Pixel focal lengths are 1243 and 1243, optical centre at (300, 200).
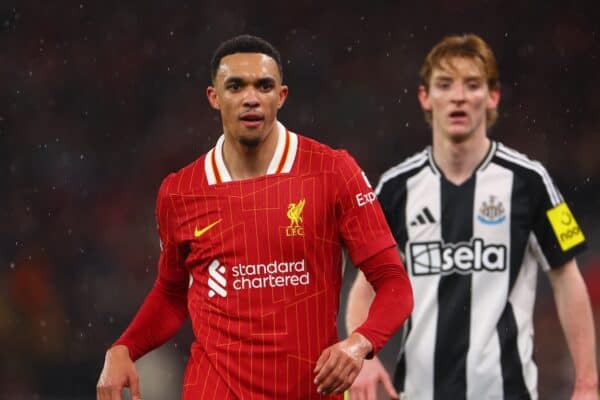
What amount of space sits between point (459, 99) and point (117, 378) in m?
2.04

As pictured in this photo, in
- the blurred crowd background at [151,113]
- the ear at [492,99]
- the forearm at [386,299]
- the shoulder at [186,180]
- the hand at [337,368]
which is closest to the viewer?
the hand at [337,368]

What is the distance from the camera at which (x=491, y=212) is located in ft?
16.7

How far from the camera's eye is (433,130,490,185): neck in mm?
5180

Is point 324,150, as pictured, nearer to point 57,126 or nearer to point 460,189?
point 460,189

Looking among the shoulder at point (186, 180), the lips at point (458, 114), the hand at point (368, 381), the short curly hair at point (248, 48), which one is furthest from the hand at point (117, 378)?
the lips at point (458, 114)

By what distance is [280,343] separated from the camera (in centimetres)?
379

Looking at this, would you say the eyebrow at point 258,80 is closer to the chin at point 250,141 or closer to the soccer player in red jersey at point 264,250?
the soccer player in red jersey at point 264,250

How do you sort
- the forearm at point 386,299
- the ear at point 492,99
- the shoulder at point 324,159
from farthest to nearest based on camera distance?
the ear at point 492,99 → the shoulder at point 324,159 → the forearm at point 386,299

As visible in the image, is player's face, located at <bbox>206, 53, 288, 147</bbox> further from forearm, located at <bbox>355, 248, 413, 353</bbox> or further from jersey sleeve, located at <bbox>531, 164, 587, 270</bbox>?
jersey sleeve, located at <bbox>531, 164, 587, 270</bbox>

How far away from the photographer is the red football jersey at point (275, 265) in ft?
12.5

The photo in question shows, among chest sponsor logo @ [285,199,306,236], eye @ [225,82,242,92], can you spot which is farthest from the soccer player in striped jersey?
eye @ [225,82,242,92]

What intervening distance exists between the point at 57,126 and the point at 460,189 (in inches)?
242

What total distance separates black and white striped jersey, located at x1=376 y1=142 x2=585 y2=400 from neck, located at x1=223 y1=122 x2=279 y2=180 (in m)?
1.25

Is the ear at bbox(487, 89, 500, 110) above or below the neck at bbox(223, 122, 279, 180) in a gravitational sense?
above
